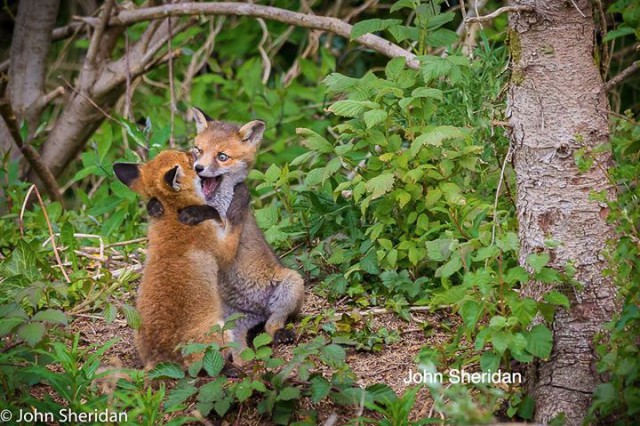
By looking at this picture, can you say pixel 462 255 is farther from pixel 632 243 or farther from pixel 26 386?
pixel 26 386

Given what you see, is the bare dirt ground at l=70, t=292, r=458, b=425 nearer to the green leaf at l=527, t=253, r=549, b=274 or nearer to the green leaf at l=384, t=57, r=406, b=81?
the green leaf at l=527, t=253, r=549, b=274


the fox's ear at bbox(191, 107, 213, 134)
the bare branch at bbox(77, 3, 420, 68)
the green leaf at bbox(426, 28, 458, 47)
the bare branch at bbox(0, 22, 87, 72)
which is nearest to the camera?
the green leaf at bbox(426, 28, 458, 47)

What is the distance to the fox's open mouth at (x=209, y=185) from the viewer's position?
624 centimetres

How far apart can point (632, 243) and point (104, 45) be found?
5915 millimetres

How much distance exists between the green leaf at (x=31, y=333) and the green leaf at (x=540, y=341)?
98.0 inches

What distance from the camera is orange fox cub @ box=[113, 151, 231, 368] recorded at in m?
4.99

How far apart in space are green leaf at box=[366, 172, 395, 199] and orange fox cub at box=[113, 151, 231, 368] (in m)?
1.00

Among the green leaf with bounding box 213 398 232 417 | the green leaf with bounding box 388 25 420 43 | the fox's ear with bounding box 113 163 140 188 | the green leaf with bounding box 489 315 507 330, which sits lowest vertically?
the green leaf with bounding box 213 398 232 417

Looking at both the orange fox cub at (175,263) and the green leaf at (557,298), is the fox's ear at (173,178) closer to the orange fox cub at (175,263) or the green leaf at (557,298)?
the orange fox cub at (175,263)

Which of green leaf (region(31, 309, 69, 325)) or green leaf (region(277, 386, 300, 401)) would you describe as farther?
green leaf (region(31, 309, 69, 325))

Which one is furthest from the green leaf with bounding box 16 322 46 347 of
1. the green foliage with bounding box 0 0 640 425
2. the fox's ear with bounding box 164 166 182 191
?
the fox's ear with bounding box 164 166 182 191

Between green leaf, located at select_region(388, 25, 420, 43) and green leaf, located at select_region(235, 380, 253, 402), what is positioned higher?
green leaf, located at select_region(388, 25, 420, 43)

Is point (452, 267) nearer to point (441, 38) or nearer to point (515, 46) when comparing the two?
point (515, 46)

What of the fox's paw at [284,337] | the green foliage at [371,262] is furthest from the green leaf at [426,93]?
the fox's paw at [284,337]
